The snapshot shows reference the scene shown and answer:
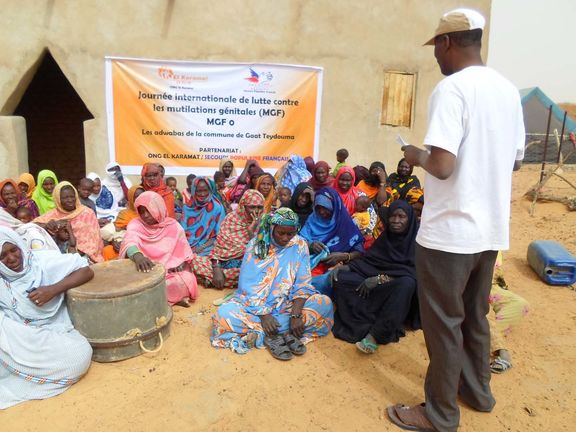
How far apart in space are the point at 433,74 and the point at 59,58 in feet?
18.9

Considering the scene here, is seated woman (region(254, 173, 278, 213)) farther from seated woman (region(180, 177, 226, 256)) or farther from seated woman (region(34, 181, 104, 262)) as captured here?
seated woman (region(34, 181, 104, 262))

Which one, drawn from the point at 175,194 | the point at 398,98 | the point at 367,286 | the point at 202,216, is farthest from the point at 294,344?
the point at 398,98

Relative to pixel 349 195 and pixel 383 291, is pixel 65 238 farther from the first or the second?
pixel 383 291

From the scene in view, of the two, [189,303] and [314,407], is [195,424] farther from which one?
[189,303]

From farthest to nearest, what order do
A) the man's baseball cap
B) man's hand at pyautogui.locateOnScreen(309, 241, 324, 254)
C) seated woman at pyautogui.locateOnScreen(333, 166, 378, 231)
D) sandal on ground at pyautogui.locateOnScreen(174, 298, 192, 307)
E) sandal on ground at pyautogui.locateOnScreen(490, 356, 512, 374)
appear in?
seated woman at pyautogui.locateOnScreen(333, 166, 378, 231)
man's hand at pyautogui.locateOnScreen(309, 241, 324, 254)
sandal on ground at pyautogui.locateOnScreen(174, 298, 192, 307)
sandal on ground at pyautogui.locateOnScreen(490, 356, 512, 374)
the man's baseball cap

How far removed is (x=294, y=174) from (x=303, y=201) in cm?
162

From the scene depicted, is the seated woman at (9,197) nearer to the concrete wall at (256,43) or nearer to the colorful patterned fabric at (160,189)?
the colorful patterned fabric at (160,189)

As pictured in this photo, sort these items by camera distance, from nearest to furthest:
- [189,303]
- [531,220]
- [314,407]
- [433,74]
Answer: [314,407] < [189,303] < [433,74] < [531,220]

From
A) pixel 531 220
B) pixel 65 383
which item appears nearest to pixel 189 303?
pixel 65 383

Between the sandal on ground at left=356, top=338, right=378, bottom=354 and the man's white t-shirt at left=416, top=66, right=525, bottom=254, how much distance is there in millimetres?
1393

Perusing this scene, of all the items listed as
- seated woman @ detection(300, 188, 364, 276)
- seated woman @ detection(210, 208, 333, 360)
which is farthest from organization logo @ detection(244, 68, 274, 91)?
seated woman @ detection(210, 208, 333, 360)

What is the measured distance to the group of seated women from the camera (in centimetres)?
283

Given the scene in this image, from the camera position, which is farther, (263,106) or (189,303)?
(263,106)

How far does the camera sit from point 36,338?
9.17 ft
